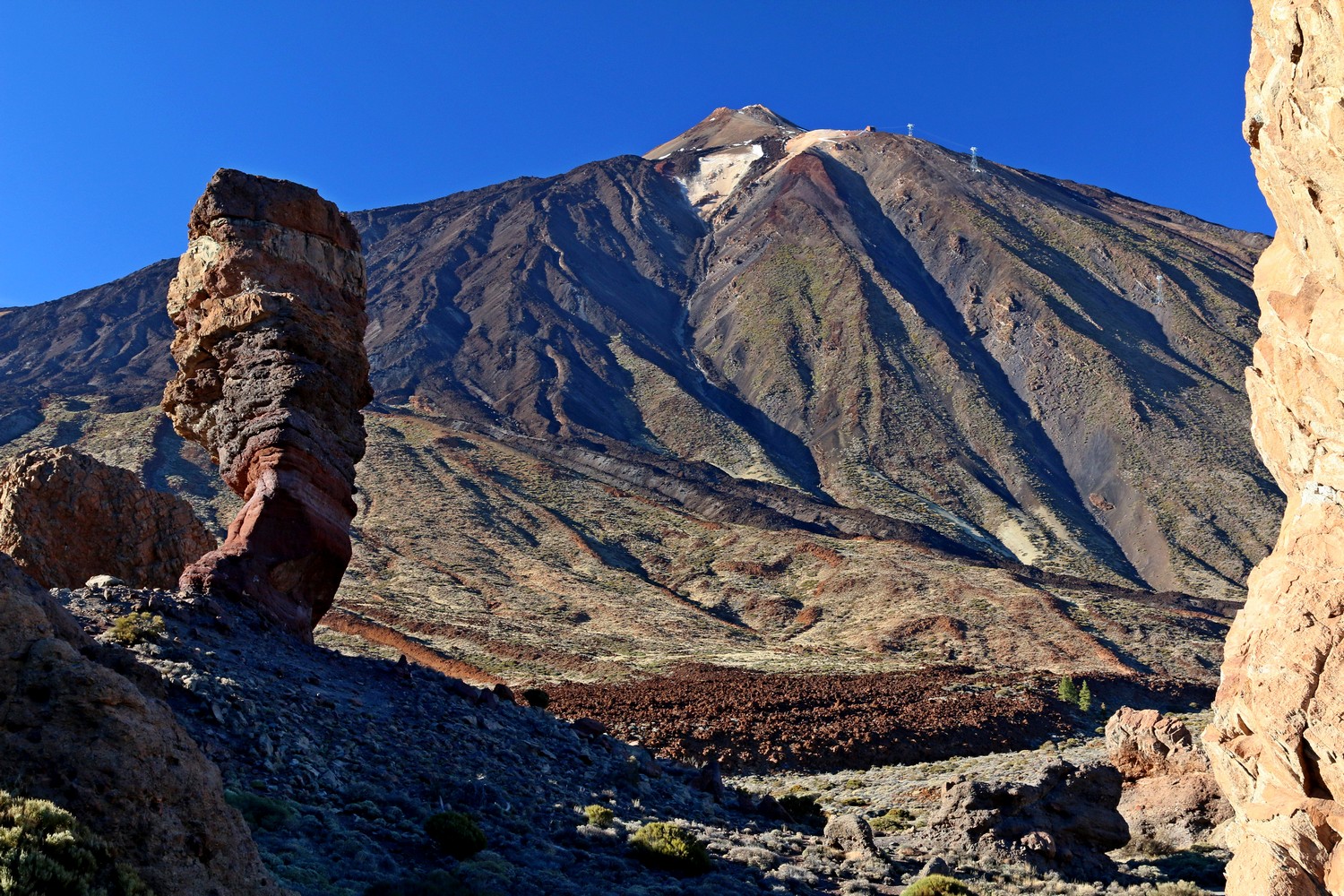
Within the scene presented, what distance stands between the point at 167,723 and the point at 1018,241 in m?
144

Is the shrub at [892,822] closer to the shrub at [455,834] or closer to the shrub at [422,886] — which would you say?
the shrub at [455,834]

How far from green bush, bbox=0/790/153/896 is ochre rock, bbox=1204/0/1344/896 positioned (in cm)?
711

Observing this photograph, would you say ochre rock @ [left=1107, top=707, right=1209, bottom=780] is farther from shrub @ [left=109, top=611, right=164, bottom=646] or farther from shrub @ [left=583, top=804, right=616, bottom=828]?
shrub @ [left=109, top=611, right=164, bottom=646]

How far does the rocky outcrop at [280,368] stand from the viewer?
64.0 ft

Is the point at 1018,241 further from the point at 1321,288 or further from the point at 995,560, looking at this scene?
the point at 1321,288

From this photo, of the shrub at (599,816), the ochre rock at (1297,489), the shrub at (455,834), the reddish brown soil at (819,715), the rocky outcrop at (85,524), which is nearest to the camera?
the ochre rock at (1297,489)

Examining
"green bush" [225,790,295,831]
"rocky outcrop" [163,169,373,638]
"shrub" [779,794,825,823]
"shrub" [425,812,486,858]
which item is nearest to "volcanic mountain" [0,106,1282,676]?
"rocky outcrop" [163,169,373,638]

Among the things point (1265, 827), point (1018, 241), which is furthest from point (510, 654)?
point (1018, 241)

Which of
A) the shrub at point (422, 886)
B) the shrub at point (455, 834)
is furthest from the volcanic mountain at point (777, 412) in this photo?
the shrub at point (422, 886)

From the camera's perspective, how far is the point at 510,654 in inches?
1565

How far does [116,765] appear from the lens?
6.57 m

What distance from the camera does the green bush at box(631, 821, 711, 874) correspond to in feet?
42.3

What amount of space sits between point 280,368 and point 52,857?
16470 millimetres

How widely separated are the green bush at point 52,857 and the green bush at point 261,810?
4.67m
